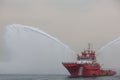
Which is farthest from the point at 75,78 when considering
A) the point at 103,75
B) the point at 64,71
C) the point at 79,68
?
the point at 64,71

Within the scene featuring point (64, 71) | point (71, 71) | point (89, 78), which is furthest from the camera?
point (64, 71)

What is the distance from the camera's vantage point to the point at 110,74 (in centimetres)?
11869

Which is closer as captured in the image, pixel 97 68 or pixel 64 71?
pixel 97 68

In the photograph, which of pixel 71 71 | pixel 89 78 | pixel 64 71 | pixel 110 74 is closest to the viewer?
pixel 89 78

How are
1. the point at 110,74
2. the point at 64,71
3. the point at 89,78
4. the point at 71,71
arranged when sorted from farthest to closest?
1. the point at 64,71
2. the point at 110,74
3. the point at 71,71
4. the point at 89,78

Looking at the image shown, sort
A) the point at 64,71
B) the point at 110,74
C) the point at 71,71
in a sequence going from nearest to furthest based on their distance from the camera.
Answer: the point at 71,71, the point at 110,74, the point at 64,71

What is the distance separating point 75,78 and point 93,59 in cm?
708

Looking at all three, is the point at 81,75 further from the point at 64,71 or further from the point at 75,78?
the point at 64,71

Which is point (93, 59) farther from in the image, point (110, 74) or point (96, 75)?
point (110, 74)

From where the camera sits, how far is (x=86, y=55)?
109 meters

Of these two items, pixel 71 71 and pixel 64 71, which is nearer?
pixel 71 71

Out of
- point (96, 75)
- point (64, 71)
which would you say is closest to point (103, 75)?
point (96, 75)

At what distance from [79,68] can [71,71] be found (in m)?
3.48

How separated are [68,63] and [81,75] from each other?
4.32 meters
